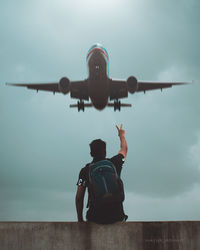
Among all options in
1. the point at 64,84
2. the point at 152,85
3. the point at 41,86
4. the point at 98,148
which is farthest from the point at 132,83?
the point at 98,148

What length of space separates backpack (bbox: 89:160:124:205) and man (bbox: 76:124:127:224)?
92mm

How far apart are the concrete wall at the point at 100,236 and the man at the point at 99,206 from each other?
0.54 ft

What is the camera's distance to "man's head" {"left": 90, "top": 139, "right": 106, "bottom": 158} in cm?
429

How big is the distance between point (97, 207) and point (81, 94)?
24214mm

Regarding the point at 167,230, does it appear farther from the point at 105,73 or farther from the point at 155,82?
the point at 155,82

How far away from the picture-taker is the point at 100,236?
395 cm

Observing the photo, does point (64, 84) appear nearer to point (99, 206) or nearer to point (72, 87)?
point (72, 87)

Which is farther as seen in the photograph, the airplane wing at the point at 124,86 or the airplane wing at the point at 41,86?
the airplane wing at the point at 41,86

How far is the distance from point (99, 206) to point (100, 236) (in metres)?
0.39

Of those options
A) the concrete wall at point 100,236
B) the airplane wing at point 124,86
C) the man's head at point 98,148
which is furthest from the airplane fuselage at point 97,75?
the concrete wall at point 100,236

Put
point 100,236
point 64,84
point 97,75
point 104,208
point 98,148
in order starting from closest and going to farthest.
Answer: point 100,236, point 104,208, point 98,148, point 97,75, point 64,84

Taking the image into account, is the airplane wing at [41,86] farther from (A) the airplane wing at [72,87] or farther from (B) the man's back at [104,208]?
(B) the man's back at [104,208]

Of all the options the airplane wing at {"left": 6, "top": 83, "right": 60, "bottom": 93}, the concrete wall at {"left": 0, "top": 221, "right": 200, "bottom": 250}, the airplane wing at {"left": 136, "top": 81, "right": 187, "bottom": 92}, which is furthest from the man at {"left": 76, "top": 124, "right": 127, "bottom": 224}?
the airplane wing at {"left": 6, "top": 83, "right": 60, "bottom": 93}

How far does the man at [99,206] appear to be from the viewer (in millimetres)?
4086
